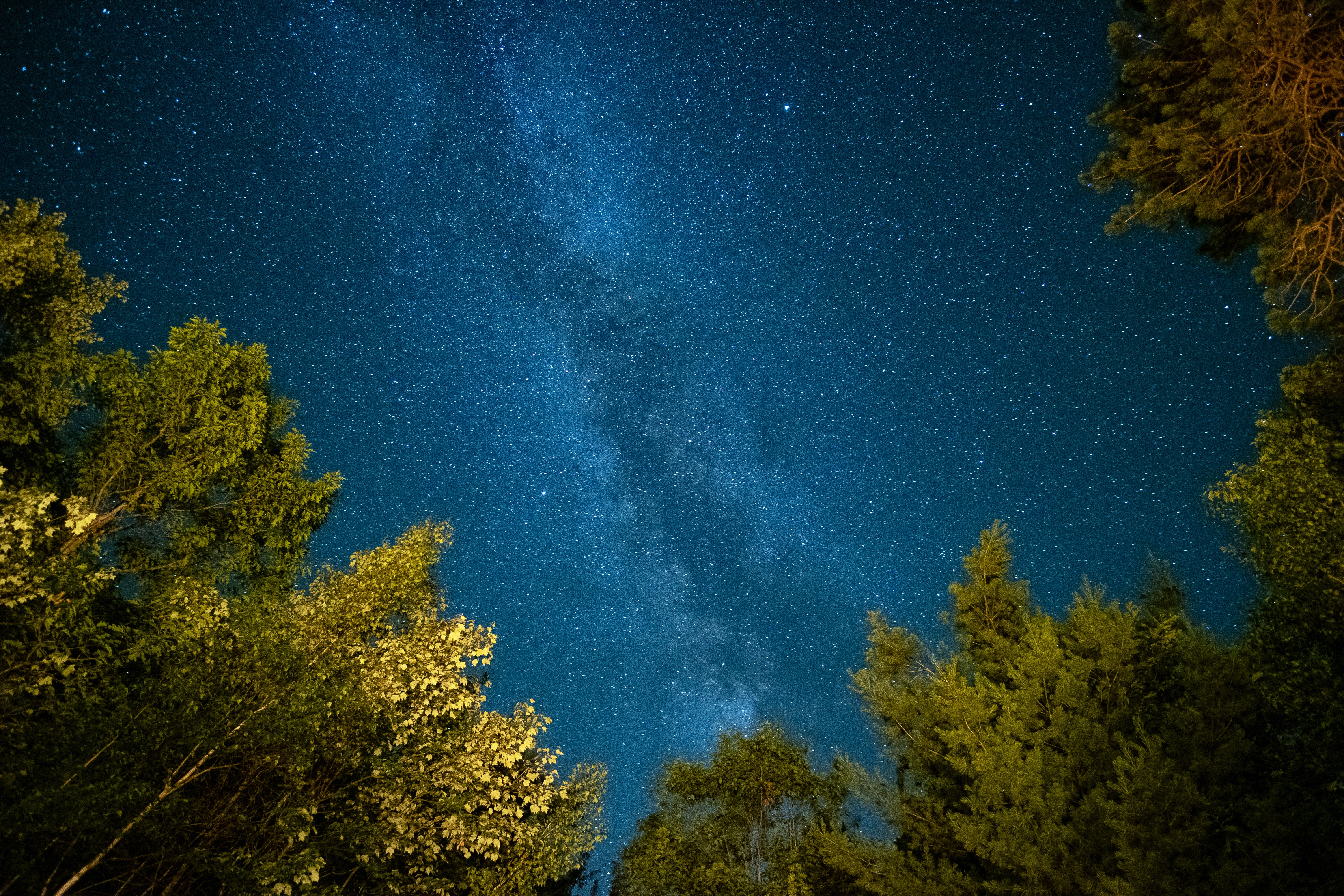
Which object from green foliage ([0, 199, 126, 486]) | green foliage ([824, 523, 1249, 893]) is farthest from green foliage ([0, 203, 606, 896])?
green foliage ([824, 523, 1249, 893])

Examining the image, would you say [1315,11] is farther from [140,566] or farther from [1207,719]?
[140,566]

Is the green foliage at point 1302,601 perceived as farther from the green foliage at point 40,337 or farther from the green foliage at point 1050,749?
the green foliage at point 40,337

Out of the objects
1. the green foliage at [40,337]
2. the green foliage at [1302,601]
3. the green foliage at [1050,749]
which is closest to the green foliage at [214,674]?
the green foliage at [40,337]

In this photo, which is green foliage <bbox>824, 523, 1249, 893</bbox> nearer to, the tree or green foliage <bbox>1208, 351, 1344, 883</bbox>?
green foliage <bbox>1208, 351, 1344, 883</bbox>

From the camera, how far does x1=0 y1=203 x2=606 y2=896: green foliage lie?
6.69 metres

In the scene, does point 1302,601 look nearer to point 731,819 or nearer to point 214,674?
point 214,674

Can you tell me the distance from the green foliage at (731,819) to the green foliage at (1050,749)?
796cm

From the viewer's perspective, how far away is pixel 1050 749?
1169 centimetres

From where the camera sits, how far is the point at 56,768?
19.0 ft

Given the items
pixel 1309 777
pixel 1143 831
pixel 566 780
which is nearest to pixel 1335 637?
pixel 1309 777

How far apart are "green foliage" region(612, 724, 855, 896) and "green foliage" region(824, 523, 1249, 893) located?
7961 millimetres

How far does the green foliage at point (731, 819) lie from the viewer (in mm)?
21078

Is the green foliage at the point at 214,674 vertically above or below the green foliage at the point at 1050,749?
below

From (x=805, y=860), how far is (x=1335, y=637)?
1600 cm
